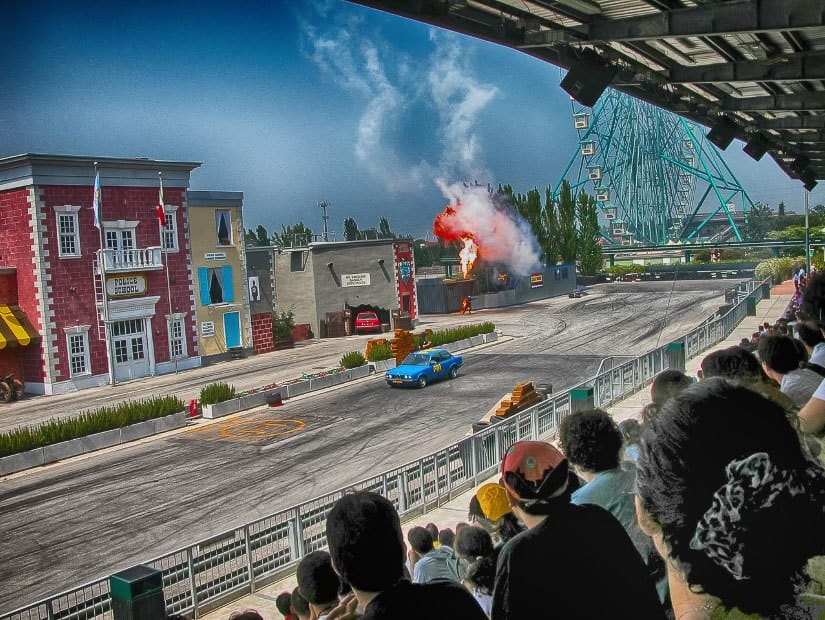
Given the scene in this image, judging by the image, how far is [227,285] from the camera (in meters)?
42.6

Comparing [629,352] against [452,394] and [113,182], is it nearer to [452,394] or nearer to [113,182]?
[452,394]

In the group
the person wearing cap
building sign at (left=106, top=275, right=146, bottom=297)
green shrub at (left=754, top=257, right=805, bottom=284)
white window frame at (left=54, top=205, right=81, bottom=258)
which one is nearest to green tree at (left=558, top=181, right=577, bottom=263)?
green shrub at (left=754, top=257, right=805, bottom=284)

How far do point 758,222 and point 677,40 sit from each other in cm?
12870

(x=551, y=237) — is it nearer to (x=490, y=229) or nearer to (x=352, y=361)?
(x=490, y=229)

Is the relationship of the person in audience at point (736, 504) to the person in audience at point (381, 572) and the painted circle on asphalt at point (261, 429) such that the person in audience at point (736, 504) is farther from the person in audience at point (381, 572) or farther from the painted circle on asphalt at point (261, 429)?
the painted circle on asphalt at point (261, 429)

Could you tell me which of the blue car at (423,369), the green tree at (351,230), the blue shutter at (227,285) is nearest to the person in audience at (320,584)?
the blue car at (423,369)

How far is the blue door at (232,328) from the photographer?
41.9 meters

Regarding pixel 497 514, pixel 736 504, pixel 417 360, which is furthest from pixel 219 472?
pixel 736 504

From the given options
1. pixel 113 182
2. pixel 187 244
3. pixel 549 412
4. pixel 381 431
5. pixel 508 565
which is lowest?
pixel 381 431

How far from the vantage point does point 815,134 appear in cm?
1900

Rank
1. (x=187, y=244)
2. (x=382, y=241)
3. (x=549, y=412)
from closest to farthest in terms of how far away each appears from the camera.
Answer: (x=549, y=412), (x=187, y=244), (x=382, y=241)

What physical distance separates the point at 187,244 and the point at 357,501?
3901 centimetres

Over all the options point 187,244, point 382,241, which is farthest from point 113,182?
point 382,241

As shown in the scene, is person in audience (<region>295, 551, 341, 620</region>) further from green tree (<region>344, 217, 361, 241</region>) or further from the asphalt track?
green tree (<region>344, 217, 361, 241</region>)
